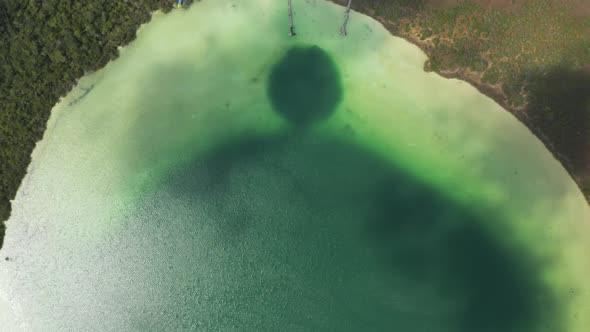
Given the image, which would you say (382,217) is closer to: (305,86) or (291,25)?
(305,86)

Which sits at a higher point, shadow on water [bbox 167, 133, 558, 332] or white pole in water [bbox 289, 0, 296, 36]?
white pole in water [bbox 289, 0, 296, 36]

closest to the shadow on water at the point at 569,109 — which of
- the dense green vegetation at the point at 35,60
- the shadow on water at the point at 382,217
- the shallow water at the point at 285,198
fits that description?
the shallow water at the point at 285,198

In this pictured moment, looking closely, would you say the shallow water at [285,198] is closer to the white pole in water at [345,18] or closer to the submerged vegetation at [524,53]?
the white pole in water at [345,18]

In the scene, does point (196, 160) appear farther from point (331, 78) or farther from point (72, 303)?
point (72, 303)

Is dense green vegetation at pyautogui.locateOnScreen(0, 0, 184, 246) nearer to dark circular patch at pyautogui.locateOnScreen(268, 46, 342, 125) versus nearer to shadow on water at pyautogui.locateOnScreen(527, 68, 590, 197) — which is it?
dark circular patch at pyautogui.locateOnScreen(268, 46, 342, 125)

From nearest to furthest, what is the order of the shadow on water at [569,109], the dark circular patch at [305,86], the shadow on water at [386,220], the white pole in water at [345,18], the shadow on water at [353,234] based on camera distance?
1. the shadow on water at [353,234]
2. the shadow on water at [386,220]
3. the shadow on water at [569,109]
4. the dark circular patch at [305,86]
5. the white pole in water at [345,18]

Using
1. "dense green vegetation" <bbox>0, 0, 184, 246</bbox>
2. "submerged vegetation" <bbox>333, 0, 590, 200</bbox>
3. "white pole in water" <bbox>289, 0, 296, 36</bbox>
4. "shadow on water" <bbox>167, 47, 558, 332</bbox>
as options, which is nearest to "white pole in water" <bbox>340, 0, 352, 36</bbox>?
"submerged vegetation" <bbox>333, 0, 590, 200</bbox>

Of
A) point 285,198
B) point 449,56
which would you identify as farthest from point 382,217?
point 449,56
